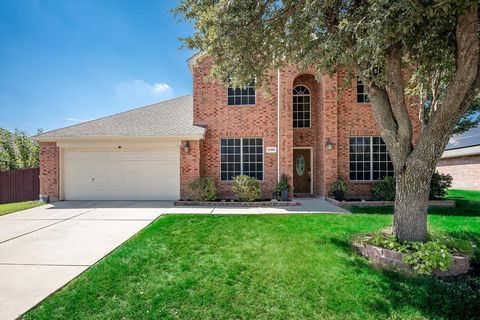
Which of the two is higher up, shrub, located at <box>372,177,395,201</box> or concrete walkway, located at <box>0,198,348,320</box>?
shrub, located at <box>372,177,395,201</box>

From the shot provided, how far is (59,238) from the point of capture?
5578mm

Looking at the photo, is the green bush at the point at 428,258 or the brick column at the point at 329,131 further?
the brick column at the point at 329,131

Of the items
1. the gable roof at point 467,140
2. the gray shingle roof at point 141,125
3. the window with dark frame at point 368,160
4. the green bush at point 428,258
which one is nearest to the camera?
the green bush at point 428,258

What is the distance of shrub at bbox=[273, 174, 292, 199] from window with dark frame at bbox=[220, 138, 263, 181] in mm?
1008

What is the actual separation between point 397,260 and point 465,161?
17034 millimetres

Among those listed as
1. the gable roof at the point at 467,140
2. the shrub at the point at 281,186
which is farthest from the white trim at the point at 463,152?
the shrub at the point at 281,186

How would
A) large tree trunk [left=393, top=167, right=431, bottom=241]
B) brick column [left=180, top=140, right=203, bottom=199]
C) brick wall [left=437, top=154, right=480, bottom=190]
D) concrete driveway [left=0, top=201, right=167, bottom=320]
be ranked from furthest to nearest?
brick wall [left=437, top=154, right=480, bottom=190] < brick column [left=180, top=140, right=203, bottom=199] < large tree trunk [left=393, top=167, right=431, bottom=241] < concrete driveway [left=0, top=201, right=167, bottom=320]

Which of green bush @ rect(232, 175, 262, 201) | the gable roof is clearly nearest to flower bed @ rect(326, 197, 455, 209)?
green bush @ rect(232, 175, 262, 201)

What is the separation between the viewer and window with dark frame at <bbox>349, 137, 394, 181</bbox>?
1105cm

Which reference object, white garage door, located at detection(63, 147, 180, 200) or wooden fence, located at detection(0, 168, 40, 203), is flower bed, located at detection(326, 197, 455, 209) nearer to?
white garage door, located at detection(63, 147, 180, 200)

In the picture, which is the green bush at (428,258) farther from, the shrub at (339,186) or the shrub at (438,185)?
the shrub at (438,185)

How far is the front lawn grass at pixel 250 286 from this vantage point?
2.99 m

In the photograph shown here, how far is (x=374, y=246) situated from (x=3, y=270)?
6.46 meters

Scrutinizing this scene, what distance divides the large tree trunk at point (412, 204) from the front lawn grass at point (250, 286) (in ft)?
2.85
